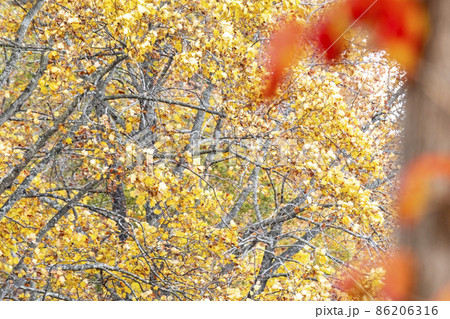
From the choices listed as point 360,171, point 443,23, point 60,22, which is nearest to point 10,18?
point 60,22

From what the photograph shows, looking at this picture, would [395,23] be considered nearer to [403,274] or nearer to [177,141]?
[403,274]

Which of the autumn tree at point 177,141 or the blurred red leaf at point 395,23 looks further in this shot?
the autumn tree at point 177,141

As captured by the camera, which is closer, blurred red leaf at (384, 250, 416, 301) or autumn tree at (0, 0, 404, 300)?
blurred red leaf at (384, 250, 416, 301)

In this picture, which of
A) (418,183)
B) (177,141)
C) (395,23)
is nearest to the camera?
(418,183)

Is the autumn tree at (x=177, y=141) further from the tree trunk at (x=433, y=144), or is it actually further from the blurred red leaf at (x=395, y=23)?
the tree trunk at (x=433, y=144)

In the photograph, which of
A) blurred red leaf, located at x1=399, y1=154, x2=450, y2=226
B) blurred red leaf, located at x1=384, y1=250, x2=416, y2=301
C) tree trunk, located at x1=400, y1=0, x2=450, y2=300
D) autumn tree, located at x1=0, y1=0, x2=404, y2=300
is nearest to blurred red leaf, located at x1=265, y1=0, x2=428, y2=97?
tree trunk, located at x1=400, y1=0, x2=450, y2=300

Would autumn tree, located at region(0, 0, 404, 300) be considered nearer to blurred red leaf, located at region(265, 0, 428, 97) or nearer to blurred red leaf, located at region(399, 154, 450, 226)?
blurred red leaf, located at region(265, 0, 428, 97)

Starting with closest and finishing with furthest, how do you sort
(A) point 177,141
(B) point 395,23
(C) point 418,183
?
(C) point 418,183 → (B) point 395,23 → (A) point 177,141

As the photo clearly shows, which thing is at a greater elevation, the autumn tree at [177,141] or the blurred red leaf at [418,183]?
the autumn tree at [177,141]

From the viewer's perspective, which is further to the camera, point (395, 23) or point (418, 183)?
point (395, 23)

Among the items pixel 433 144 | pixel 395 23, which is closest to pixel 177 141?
pixel 395 23

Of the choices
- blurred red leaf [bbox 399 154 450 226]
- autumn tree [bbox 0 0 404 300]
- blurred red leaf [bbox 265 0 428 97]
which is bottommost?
blurred red leaf [bbox 399 154 450 226]

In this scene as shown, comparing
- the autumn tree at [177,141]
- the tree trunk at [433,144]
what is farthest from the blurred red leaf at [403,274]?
the autumn tree at [177,141]

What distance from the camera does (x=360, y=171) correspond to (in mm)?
6164
